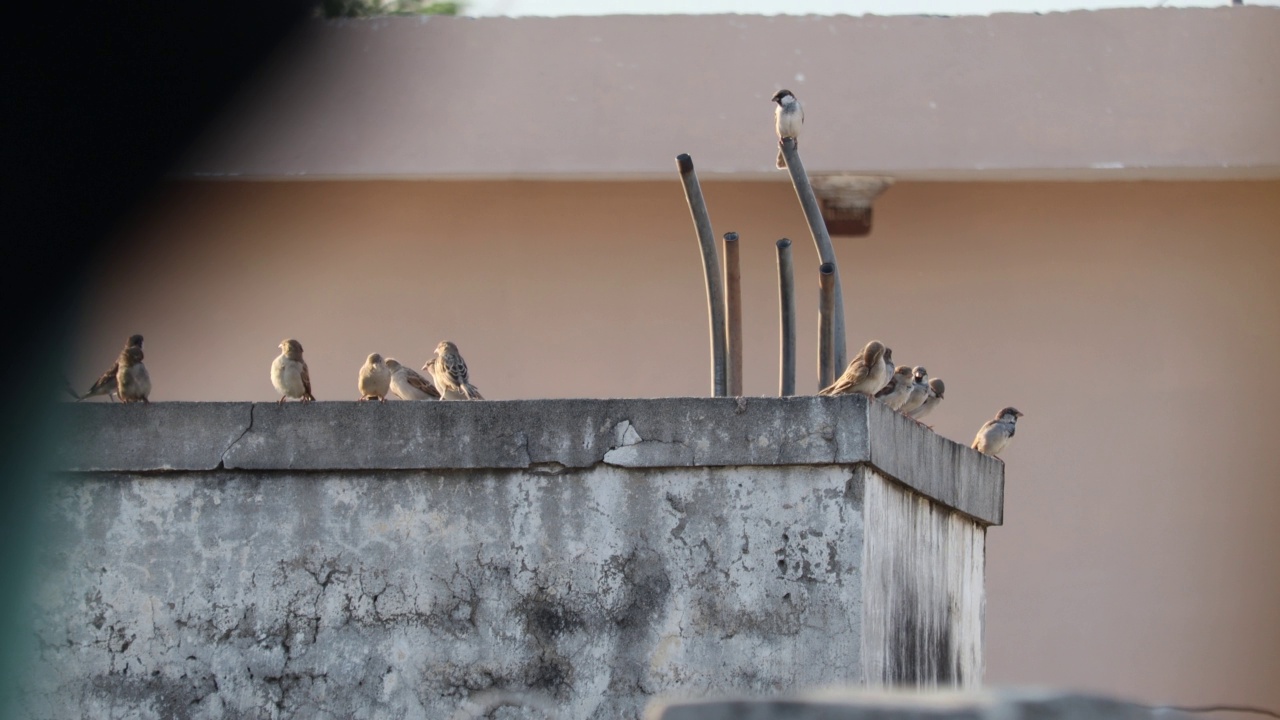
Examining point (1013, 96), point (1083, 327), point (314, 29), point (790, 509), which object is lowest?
point (790, 509)

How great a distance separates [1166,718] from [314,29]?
157 cm

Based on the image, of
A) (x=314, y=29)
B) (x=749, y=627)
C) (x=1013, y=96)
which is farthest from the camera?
(x=1013, y=96)

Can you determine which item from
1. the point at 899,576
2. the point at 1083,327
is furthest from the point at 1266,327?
the point at 899,576

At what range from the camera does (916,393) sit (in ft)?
32.9

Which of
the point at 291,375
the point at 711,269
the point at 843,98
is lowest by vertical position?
the point at 291,375

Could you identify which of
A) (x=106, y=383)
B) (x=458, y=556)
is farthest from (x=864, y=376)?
(x=106, y=383)

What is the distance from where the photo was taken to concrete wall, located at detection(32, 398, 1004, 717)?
6.51 meters

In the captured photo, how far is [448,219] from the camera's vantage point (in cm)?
1296

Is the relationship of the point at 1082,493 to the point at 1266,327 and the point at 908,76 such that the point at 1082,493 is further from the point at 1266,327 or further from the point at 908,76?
the point at 908,76

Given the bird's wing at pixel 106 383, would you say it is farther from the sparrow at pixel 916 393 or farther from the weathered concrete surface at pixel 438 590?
the sparrow at pixel 916 393

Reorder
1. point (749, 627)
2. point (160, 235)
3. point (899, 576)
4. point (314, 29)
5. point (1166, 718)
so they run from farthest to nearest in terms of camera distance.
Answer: point (899, 576) < point (749, 627) < point (1166, 718) < point (160, 235) < point (314, 29)

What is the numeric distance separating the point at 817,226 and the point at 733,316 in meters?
0.49

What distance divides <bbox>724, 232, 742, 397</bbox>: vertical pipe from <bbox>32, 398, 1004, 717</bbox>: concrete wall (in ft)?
3.01

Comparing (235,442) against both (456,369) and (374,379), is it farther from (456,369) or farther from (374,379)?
(456,369)
